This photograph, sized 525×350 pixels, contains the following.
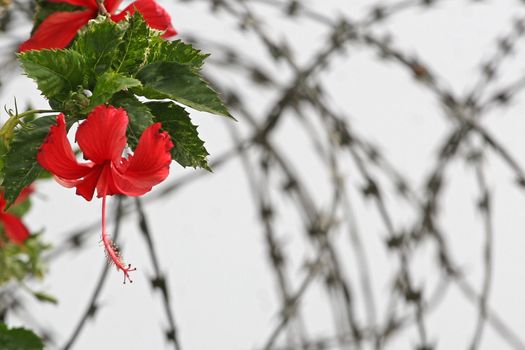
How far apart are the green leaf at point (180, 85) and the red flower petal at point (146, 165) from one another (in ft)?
0.14

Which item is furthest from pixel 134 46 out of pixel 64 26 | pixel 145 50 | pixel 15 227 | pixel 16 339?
pixel 15 227

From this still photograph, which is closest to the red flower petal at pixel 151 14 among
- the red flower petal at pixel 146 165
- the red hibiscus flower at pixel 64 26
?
the red hibiscus flower at pixel 64 26

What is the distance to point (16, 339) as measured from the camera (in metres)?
0.57

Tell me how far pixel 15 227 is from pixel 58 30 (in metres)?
0.27

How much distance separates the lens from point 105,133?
416 mm

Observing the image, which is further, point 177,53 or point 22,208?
point 22,208

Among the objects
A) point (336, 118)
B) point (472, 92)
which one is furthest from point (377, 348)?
point (472, 92)

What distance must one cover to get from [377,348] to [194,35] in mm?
608

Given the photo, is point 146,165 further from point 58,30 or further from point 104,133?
point 58,30

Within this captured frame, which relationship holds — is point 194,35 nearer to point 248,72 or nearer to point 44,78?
point 248,72

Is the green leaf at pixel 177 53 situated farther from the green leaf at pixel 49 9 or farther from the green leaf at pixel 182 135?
the green leaf at pixel 49 9

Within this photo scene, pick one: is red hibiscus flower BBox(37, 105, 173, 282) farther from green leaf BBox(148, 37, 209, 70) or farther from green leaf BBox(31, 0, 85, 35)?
green leaf BBox(31, 0, 85, 35)

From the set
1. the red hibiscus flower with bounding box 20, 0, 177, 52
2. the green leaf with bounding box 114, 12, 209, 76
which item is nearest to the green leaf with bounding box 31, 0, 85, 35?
the red hibiscus flower with bounding box 20, 0, 177, 52

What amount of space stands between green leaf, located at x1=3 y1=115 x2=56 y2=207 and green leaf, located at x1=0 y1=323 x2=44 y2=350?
6.0 inches
